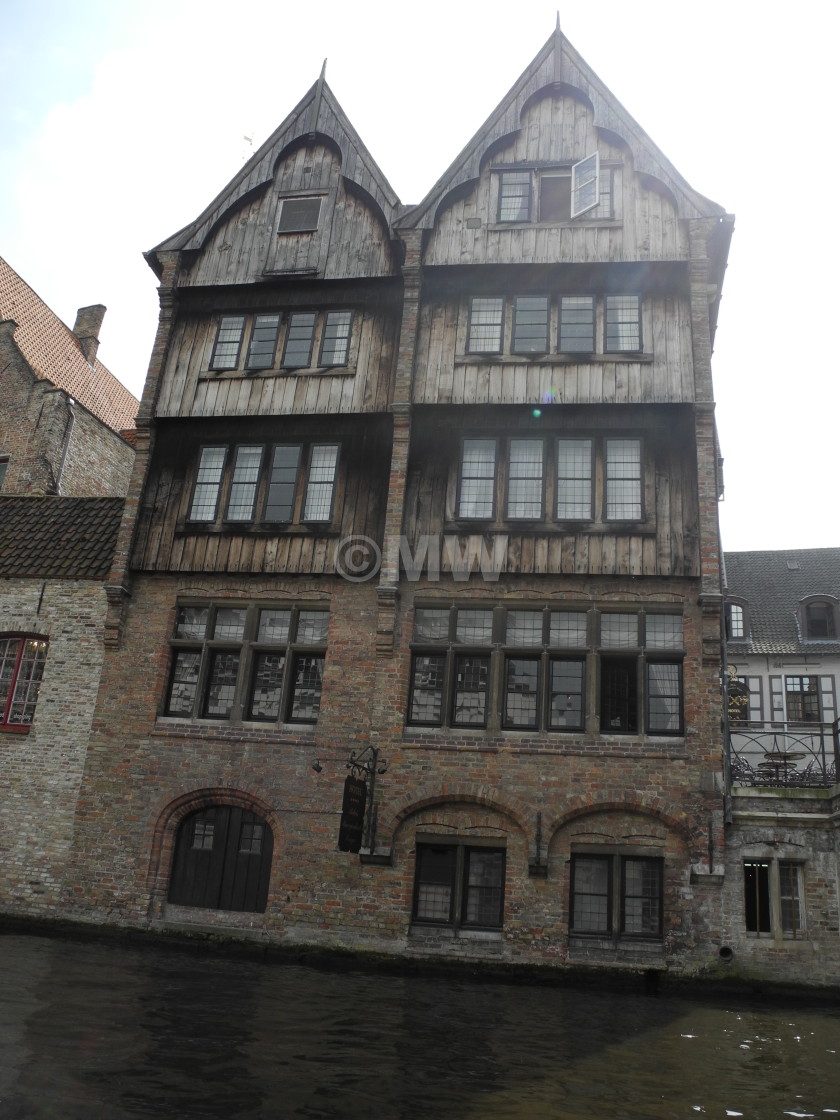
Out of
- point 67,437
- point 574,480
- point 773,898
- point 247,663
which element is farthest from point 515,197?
point 67,437

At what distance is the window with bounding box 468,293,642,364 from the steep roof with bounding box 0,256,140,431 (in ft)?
48.3

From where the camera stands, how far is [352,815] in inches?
602

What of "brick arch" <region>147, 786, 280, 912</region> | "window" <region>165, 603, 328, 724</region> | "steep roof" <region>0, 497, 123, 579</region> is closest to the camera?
"brick arch" <region>147, 786, 280, 912</region>

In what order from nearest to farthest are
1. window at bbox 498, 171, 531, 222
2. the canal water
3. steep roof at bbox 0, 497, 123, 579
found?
the canal water → window at bbox 498, 171, 531, 222 → steep roof at bbox 0, 497, 123, 579

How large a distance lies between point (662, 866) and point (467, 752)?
369 cm

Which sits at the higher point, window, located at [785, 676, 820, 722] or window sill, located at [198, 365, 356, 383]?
window sill, located at [198, 365, 356, 383]

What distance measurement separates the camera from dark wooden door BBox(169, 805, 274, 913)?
16500mm

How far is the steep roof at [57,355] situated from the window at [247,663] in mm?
12816

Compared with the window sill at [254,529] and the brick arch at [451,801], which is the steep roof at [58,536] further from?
the brick arch at [451,801]

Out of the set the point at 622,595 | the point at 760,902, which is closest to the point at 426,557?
the point at 622,595

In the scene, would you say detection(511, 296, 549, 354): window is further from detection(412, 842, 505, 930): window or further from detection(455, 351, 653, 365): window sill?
detection(412, 842, 505, 930): window

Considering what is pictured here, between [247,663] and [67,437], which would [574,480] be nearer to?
[247,663]

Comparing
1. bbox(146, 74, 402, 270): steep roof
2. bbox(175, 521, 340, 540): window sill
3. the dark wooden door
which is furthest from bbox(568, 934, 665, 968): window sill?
bbox(146, 74, 402, 270): steep roof

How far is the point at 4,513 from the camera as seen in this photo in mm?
21062
